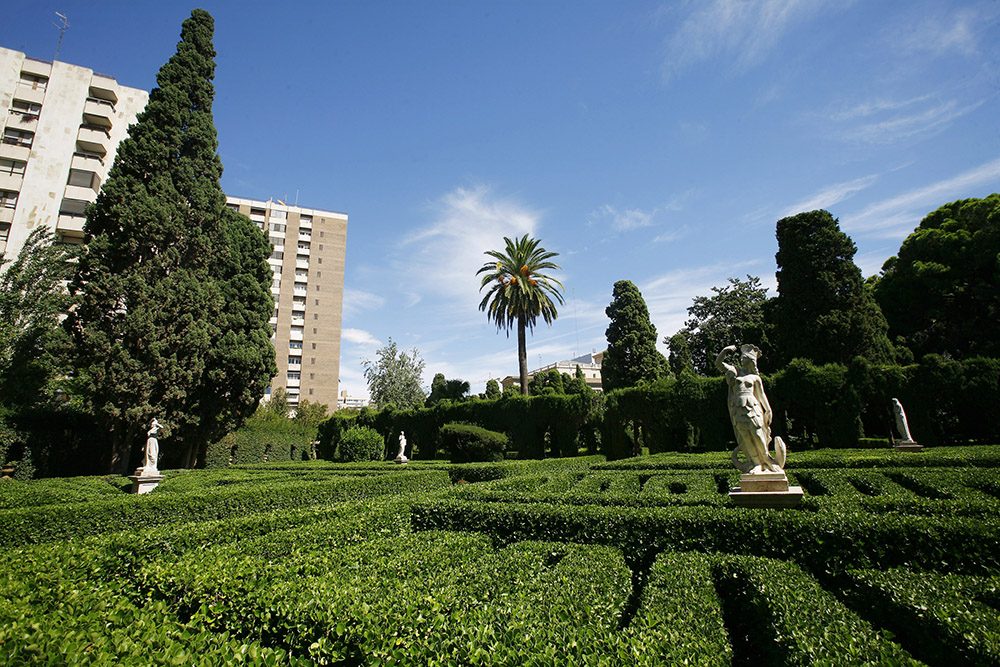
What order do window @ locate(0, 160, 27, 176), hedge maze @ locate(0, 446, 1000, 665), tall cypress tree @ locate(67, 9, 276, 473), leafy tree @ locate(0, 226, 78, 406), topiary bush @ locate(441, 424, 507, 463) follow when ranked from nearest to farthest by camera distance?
hedge maze @ locate(0, 446, 1000, 665) → tall cypress tree @ locate(67, 9, 276, 473) → leafy tree @ locate(0, 226, 78, 406) → topiary bush @ locate(441, 424, 507, 463) → window @ locate(0, 160, 27, 176)

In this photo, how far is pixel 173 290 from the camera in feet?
55.2

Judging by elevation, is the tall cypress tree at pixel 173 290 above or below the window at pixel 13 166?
below

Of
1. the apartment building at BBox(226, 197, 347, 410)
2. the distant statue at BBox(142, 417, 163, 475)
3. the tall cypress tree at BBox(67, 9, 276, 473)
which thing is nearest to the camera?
the distant statue at BBox(142, 417, 163, 475)

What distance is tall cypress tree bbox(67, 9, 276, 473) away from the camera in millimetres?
15703

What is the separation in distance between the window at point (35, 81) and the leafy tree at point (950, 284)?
54703 mm

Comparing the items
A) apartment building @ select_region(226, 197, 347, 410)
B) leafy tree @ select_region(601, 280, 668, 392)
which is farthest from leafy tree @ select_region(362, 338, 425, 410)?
leafy tree @ select_region(601, 280, 668, 392)

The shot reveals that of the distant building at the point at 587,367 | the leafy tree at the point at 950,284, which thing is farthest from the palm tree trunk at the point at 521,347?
the distant building at the point at 587,367

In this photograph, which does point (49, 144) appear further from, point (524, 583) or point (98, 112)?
point (524, 583)

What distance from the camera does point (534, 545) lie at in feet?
16.9

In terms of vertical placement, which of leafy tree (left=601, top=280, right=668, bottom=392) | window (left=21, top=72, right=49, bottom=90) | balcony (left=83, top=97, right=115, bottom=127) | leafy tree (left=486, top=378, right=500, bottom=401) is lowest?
leafy tree (left=486, top=378, right=500, bottom=401)

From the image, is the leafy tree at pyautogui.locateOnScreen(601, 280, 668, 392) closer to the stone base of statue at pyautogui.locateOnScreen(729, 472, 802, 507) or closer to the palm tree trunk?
the palm tree trunk

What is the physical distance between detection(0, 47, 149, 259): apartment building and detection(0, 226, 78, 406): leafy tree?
838 cm

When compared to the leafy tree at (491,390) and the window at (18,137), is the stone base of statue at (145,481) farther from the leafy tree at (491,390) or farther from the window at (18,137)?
the window at (18,137)

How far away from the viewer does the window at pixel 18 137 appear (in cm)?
2687
